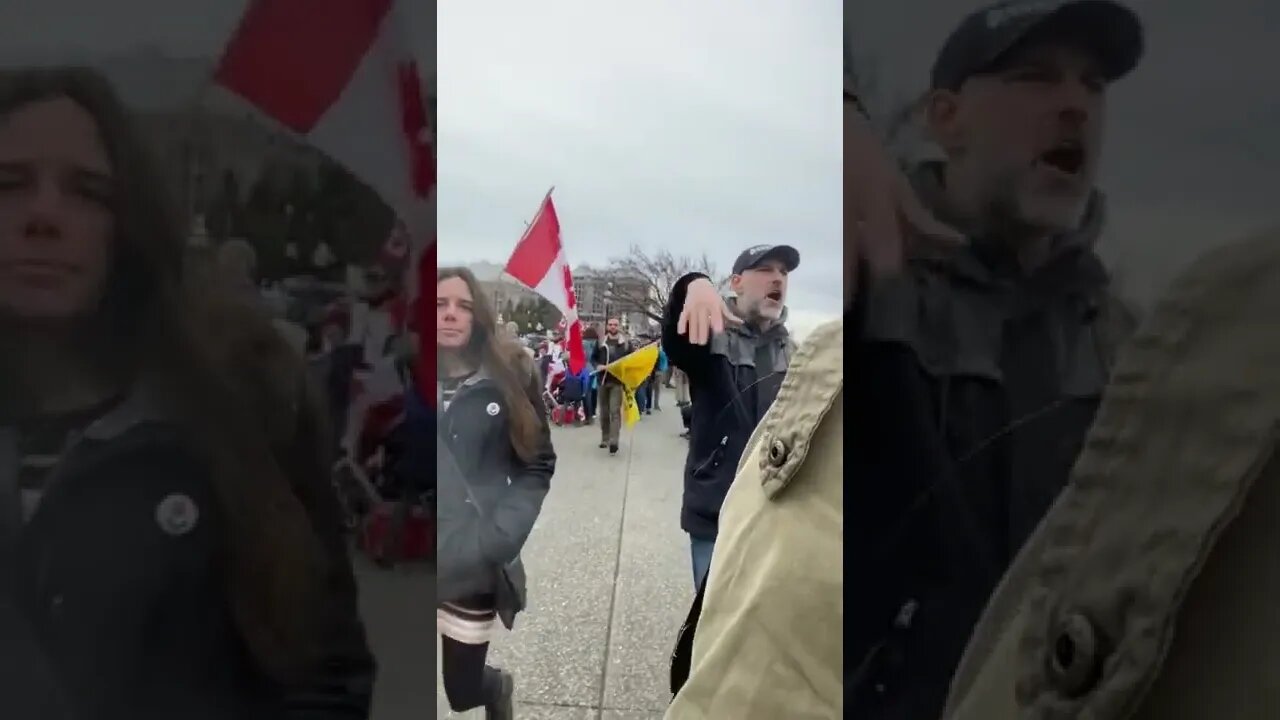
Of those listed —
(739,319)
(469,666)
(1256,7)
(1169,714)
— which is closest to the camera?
(1169,714)

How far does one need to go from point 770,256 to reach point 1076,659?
1.59m

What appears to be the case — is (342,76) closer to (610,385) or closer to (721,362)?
(721,362)

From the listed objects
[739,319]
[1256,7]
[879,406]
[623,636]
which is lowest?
[623,636]

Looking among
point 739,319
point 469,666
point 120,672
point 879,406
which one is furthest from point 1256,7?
point 469,666

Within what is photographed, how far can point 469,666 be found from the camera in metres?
1.82

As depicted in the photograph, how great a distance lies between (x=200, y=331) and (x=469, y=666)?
3.93 ft

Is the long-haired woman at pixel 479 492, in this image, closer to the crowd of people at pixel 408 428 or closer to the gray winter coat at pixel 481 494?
the gray winter coat at pixel 481 494

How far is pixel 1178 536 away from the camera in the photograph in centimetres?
44

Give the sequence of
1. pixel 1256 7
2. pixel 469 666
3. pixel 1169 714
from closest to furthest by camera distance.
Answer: pixel 1169 714
pixel 1256 7
pixel 469 666

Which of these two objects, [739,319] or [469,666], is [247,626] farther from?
[739,319]

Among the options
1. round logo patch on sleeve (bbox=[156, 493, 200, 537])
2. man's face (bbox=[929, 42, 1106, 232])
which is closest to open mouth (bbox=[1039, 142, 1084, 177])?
man's face (bbox=[929, 42, 1106, 232])

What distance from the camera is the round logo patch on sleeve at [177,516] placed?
825 mm

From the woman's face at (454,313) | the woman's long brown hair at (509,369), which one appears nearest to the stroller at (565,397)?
the woman's long brown hair at (509,369)

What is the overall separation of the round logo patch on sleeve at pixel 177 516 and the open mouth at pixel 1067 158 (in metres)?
0.83
